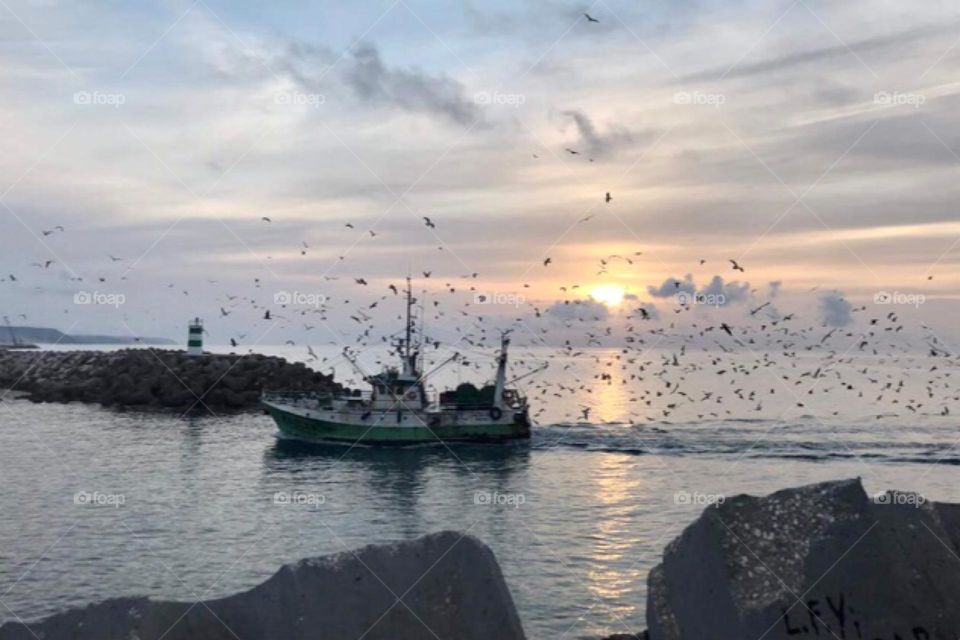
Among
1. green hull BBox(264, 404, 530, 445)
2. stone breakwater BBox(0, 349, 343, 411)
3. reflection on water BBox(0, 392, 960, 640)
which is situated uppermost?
stone breakwater BBox(0, 349, 343, 411)

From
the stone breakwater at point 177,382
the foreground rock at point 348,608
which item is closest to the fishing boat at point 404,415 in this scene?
the stone breakwater at point 177,382

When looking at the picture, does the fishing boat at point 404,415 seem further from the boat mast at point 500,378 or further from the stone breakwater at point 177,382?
the stone breakwater at point 177,382

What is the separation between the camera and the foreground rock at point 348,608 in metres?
11.4

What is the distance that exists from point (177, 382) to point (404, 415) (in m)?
33.5

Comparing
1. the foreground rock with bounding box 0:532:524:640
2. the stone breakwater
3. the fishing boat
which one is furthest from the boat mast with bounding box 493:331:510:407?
the foreground rock with bounding box 0:532:524:640

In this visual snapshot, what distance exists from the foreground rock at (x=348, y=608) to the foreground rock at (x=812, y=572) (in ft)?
8.43

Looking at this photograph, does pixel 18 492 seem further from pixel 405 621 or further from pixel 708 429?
pixel 708 429

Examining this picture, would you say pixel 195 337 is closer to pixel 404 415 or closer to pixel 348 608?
pixel 404 415

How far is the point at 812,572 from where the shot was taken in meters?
11.1

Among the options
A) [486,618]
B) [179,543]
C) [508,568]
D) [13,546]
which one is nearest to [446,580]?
[486,618]

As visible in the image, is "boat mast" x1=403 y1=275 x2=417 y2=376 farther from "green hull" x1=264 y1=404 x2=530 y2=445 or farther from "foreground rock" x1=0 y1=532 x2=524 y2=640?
"foreground rock" x1=0 y1=532 x2=524 y2=640

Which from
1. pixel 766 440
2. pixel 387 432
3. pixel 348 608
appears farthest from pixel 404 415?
pixel 348 608

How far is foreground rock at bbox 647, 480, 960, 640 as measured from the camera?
431 inches

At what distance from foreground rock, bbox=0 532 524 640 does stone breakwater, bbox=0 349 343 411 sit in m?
70.8
